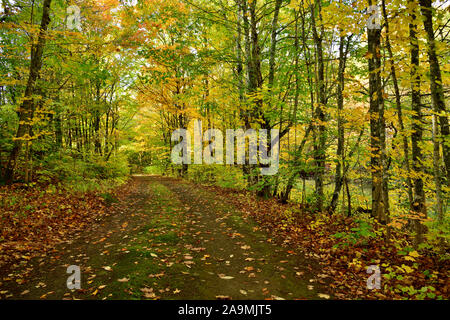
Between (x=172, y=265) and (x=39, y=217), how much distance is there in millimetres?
5381

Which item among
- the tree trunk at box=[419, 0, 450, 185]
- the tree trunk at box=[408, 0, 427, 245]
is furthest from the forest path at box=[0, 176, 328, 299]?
the tree trunk at box=[419, 0, 450, 185]

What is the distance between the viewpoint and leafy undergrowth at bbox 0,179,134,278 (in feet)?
17.7

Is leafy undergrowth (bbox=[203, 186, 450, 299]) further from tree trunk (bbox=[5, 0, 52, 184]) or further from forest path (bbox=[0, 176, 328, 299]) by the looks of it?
tree trunk (bbox=[5, 0, 52, 184])

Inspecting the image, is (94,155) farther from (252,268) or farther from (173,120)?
(252,268)

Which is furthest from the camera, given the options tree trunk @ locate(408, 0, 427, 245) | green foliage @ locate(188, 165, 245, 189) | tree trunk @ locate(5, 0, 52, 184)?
green foliage @ locate(188, 165, 245, 189)

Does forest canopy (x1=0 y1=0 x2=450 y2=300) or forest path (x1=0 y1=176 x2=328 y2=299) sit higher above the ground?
forest canopy (x1=0 y1=0 x2=450 y2=300)

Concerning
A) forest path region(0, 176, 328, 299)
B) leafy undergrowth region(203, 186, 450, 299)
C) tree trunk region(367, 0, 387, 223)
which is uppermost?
tree trunk region(367, 0, 387, 223)

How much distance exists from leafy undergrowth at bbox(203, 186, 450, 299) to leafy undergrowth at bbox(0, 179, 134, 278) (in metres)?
6.21

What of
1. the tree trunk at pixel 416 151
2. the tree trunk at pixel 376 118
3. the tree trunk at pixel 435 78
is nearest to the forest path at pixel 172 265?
the tree trunk at pixel 416 151

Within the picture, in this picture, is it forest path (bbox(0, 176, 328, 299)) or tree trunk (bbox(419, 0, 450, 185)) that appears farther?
tree trunk (bbox(419, 0, 450, 185))

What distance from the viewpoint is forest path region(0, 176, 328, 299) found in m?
3.75

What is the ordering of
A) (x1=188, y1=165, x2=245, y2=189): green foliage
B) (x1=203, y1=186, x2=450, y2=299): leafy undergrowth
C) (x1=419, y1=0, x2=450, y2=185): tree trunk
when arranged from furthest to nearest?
(x1=188, y1=165, x2=245, y2=189): green foliage
(x1=419, y1=0, x2=450, y2=185): tree trunk
(x1=203, y1=186, x2=450, y2=299): leafy undergrowth

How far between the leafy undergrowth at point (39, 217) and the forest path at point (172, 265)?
0.50m
